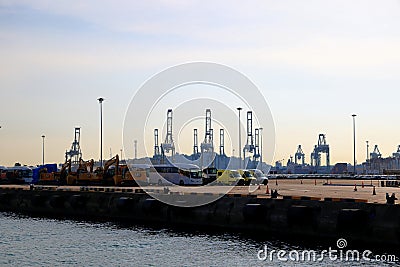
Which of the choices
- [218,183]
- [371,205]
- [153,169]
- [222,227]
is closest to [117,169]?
[153,169]

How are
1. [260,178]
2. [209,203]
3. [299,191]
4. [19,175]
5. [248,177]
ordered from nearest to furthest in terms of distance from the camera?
[209,203], [299,191], [248,177], [260,178], [19,175]

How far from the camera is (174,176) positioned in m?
81.0

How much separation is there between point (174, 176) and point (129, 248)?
41.2 meters

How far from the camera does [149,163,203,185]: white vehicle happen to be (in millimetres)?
80812

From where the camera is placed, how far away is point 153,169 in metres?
81.4

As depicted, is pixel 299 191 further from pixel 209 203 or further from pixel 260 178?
pixel 260 178

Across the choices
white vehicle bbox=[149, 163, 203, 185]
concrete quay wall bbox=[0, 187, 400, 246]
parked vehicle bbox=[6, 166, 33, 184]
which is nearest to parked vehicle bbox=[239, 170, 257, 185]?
white vehicle bbox=[149, 163, 203, 185]

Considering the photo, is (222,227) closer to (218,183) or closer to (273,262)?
(273,262)

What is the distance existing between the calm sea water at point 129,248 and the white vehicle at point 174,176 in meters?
29.3

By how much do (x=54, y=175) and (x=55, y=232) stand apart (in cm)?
4598

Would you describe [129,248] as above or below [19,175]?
below

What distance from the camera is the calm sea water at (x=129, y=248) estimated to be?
3522 centimetres

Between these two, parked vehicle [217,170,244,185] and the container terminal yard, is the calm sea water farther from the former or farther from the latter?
parked vehicle [217,170,244,185]

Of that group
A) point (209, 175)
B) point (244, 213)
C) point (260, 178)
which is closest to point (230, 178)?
point (209, 175)
